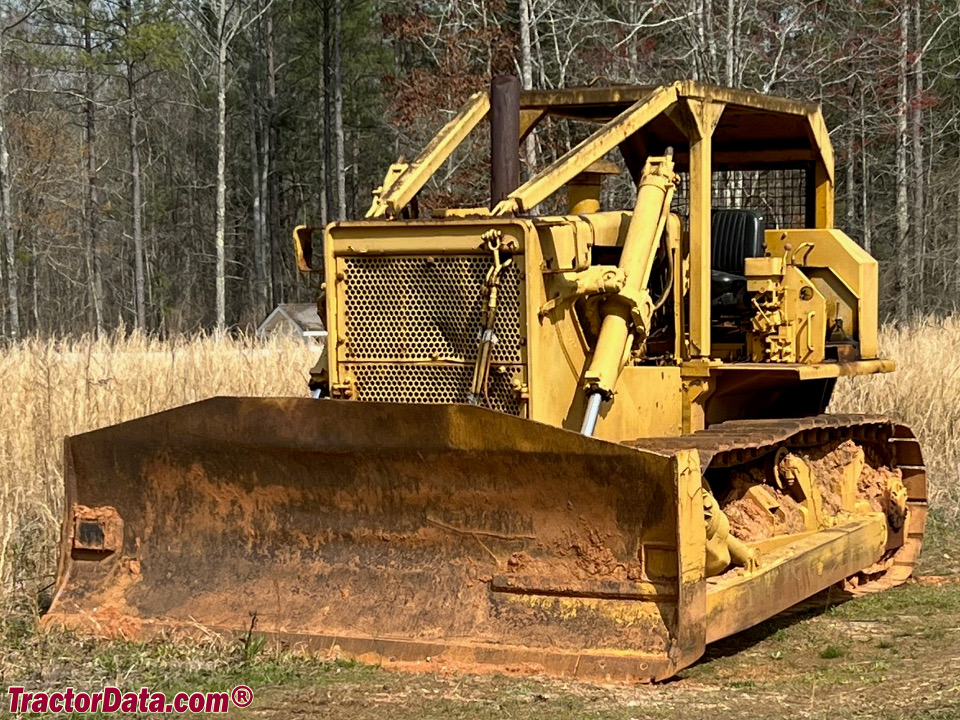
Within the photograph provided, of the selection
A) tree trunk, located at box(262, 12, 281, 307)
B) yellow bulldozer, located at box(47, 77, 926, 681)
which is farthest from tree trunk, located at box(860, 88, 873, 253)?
yellow bulldozer, located at box(47, 77, 926, 681)

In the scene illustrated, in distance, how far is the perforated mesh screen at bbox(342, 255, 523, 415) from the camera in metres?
6.57

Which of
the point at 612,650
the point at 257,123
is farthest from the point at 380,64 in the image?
the point at 612,650

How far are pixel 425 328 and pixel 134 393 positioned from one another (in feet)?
16.6

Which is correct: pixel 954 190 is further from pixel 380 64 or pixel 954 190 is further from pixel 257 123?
pixel 257 123

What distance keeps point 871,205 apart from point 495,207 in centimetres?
3197

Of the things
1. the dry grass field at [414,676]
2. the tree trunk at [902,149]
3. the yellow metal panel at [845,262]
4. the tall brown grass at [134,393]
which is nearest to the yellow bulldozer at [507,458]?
the dry grass field at [414,676]

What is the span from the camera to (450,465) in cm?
615

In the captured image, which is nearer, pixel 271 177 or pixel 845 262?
pixel 845 262

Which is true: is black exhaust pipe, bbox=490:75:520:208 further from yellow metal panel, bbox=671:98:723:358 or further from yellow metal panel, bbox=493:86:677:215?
yellow metal panel, bbox=671:98:723:358

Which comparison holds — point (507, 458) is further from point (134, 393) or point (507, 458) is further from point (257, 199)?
point (257, 199)

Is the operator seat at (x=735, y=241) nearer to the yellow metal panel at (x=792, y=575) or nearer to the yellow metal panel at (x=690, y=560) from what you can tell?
the yellow metal panel at (x=792, y=575)

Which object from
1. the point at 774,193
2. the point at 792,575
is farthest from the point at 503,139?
the point at 774,193

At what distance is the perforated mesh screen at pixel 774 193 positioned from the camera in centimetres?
902

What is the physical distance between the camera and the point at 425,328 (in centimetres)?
673
